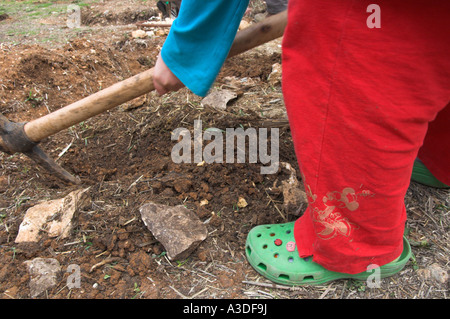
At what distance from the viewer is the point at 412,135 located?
3.78 ft

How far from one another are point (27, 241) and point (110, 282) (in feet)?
1.82

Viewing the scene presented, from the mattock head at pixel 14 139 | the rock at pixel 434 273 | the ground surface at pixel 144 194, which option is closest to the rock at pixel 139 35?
the ground surface at pixel 144 194

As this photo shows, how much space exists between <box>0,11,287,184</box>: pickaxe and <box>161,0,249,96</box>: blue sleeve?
354mm

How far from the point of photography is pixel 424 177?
6.61 feet

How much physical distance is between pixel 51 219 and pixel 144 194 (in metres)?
0.52

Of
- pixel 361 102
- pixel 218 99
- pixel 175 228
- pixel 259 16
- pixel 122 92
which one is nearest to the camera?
pixel 361 102

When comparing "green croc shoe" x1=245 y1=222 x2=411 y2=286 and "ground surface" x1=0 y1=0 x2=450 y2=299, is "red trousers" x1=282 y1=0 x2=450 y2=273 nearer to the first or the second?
"green croc shoe" x1=245 y1=222 x2=411 y2=286

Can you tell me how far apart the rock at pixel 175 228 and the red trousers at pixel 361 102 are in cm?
65

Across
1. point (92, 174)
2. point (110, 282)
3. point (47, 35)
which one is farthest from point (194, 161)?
point (47, 35)

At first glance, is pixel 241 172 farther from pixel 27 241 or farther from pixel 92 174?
pixel 27 241

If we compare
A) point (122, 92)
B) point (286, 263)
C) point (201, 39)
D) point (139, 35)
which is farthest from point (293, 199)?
point (139, 35)

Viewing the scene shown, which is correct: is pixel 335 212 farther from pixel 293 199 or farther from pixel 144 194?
pixel 144 194

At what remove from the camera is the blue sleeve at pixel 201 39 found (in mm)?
1326

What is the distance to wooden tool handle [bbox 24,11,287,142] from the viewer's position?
1.73 meters
